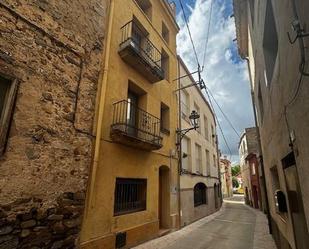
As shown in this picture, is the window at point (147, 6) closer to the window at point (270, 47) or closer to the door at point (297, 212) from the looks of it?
the window at point (270, 47)

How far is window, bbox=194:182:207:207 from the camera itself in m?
12.0

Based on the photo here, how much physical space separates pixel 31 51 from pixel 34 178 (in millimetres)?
2555

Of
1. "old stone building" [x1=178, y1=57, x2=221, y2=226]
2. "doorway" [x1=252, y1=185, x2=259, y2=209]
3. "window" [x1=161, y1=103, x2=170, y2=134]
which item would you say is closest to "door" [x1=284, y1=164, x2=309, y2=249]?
"window" [x1=161, y1=103, x2=170, y2=134]

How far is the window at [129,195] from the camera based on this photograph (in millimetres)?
5971

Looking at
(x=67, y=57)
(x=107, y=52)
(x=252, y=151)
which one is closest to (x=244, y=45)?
(x=107, y=52)

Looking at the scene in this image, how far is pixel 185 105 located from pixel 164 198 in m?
5.64

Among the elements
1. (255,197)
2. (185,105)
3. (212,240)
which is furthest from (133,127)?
(255,197)

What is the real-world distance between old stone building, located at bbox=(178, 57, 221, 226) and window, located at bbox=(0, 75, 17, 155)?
293 inches

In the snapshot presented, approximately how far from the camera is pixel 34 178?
385cm

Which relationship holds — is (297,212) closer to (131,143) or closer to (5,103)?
(131,143)

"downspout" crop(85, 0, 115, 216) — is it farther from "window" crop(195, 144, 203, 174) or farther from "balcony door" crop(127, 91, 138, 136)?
"window" crop(195, 144, 203, 174)

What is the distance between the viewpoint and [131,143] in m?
6.25

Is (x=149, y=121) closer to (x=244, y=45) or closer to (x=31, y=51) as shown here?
(x=31, y=51)

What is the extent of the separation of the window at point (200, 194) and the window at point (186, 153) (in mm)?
1926
